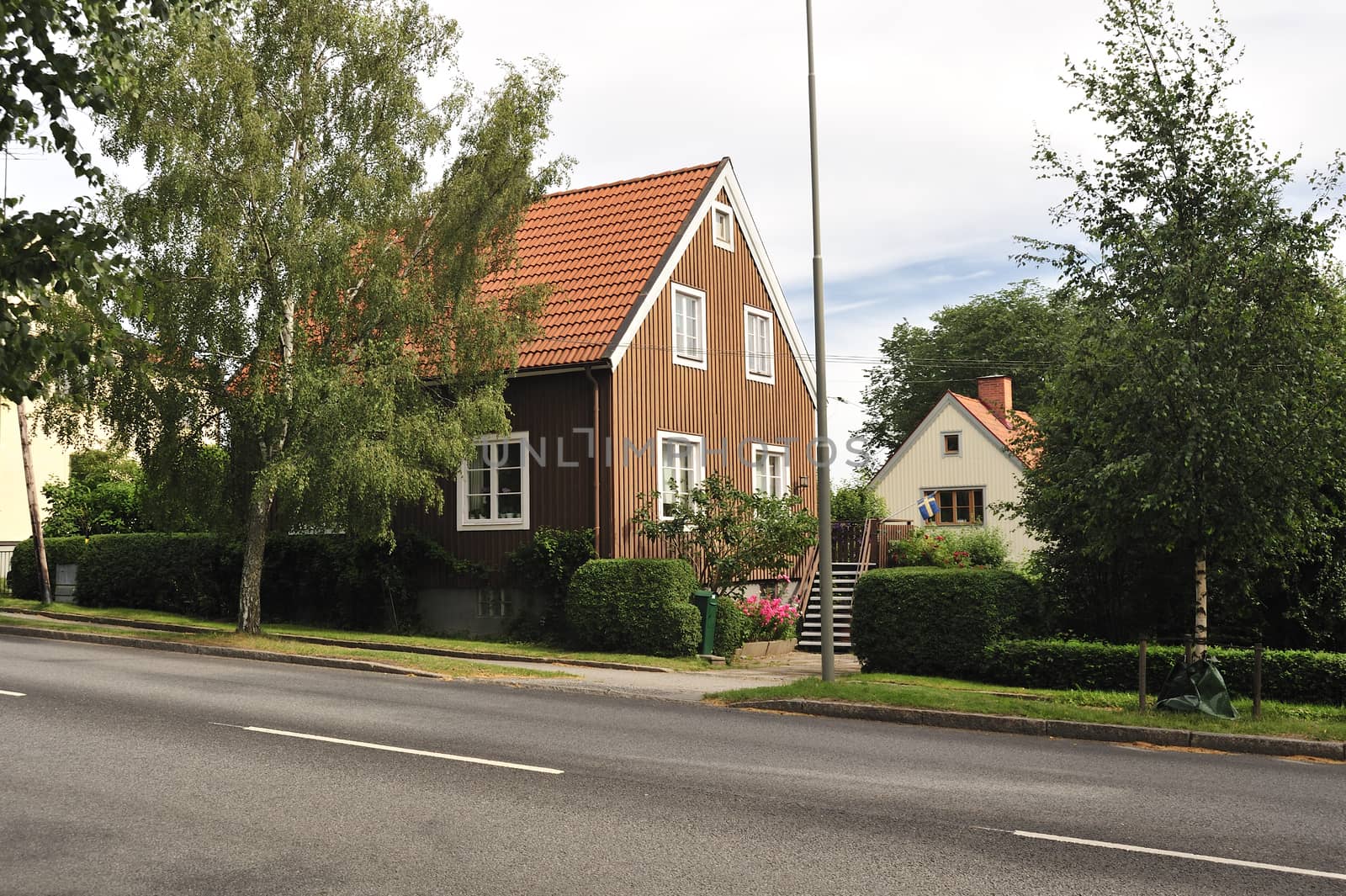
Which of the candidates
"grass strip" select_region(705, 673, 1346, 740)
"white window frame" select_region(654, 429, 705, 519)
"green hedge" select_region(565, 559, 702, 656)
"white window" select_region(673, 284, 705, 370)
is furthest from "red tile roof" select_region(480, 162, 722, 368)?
"grass strip" select_region(705, 673, 1346, 740)

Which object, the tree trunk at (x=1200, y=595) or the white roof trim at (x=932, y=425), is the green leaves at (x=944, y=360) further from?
the tree trunk at (x=1200, y=595)

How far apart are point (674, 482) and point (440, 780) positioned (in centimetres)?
Result: 1455

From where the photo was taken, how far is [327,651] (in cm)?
1962

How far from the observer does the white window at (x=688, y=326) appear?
25141 millimetres

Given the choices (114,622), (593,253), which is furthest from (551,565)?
(114,622)

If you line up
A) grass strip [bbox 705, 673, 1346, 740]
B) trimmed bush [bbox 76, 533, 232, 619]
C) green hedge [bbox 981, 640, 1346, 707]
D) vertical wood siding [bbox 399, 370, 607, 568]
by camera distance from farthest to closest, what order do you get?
trimmed bush [bbox 76, 533, 232, 619] < vertical wood siding [bbox 399, 370, 607, 568] < green hedge [bbox 981, 640, 1346, 707] < grass strip [bbox 705, 673, 1346, 740]

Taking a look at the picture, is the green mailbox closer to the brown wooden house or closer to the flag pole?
the brown wooden house

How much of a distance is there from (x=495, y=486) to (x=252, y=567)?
4.91m

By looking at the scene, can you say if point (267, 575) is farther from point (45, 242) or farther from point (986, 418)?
point (986, 418)

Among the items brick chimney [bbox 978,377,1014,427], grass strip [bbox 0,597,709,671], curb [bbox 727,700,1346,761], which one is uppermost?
brick chimney [bbox 978,377,1014,427]

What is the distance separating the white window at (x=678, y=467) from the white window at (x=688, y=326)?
158 centimetres

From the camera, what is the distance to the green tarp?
43.8ft

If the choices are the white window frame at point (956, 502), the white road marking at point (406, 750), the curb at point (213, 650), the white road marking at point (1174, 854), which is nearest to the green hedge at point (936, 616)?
the curb at point (213, 650)

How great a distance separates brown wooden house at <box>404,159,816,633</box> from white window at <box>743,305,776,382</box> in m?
0.04
